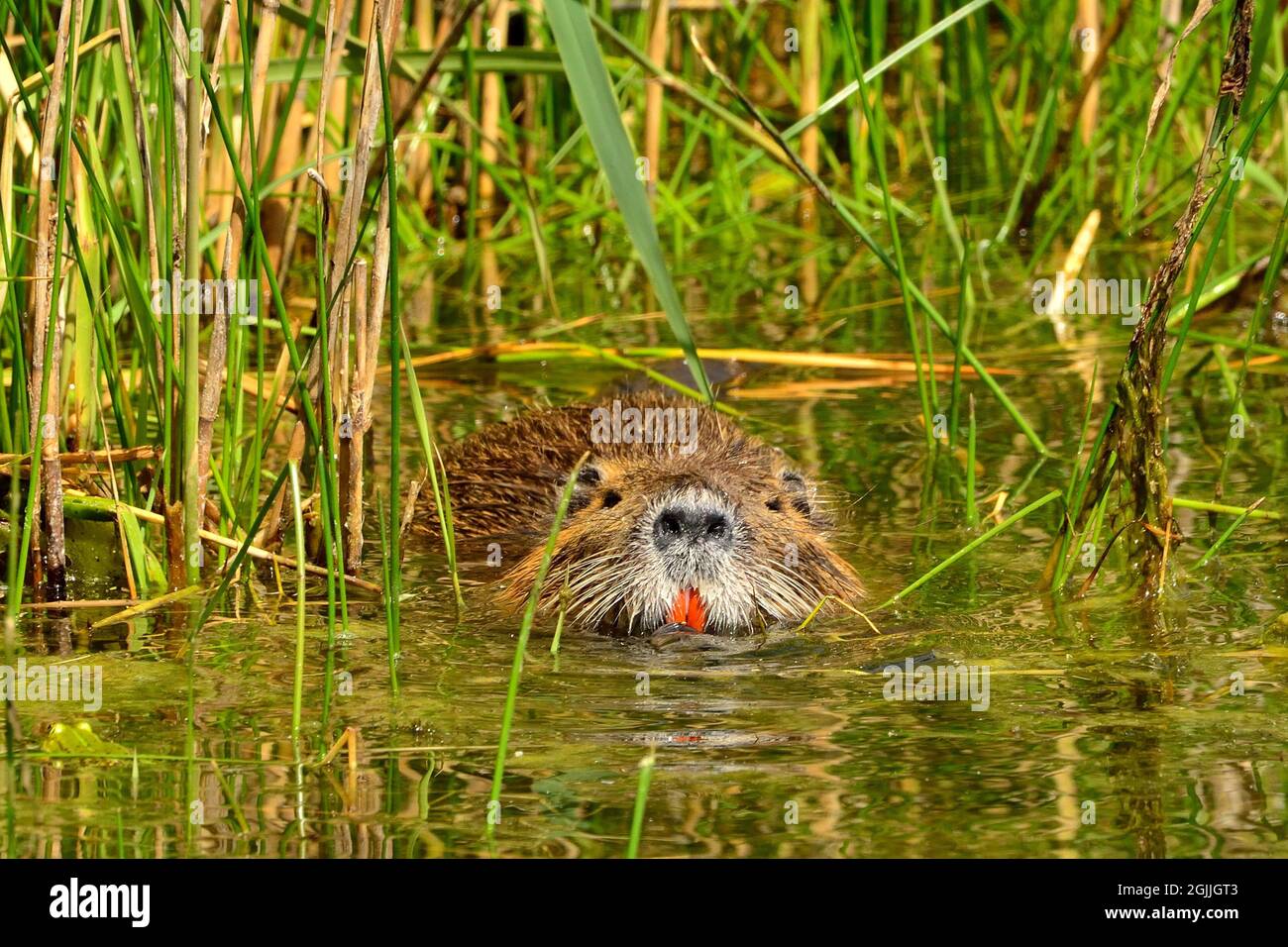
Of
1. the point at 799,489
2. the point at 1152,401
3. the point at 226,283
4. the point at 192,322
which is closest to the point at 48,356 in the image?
the point at 192,322

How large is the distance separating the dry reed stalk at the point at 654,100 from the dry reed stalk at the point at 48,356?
315 cm

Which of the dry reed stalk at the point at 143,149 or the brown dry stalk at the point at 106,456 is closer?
the dry reed stalk at the point at 143,149

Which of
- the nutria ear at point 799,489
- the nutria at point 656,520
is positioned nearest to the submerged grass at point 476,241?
the nutria at point 656,520

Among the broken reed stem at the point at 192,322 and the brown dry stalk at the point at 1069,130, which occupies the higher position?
the brown dry stalk at the point at 1069,130

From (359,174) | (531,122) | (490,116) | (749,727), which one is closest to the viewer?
(749,727)

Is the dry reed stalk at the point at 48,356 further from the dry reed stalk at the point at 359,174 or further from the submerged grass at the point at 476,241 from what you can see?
the dry reed stalk at the point at 359,174

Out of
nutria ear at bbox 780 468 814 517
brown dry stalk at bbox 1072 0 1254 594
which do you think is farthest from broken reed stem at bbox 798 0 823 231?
brown dry stalk at bbox 1072 0 1254 594

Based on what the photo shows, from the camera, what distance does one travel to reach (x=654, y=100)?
674 centimetres

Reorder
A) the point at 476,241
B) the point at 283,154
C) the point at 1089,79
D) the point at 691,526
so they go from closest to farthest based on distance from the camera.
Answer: the point at 691,526, the point at 283,154, the point at 1089,79, the point at 476,241

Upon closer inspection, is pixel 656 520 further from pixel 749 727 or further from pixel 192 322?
pixel 192 322

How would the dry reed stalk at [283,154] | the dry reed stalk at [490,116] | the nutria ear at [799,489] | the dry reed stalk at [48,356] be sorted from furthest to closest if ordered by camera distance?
the dry reed stalk at [490,116]
the dry reed stalk at [283,154]
the nutria ear at [799,489]
the dry reed stalk at [48,356]

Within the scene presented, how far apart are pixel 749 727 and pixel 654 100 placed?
4.28 meters

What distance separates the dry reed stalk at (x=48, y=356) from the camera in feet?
10.2

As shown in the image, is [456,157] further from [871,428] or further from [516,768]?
[516,768]
